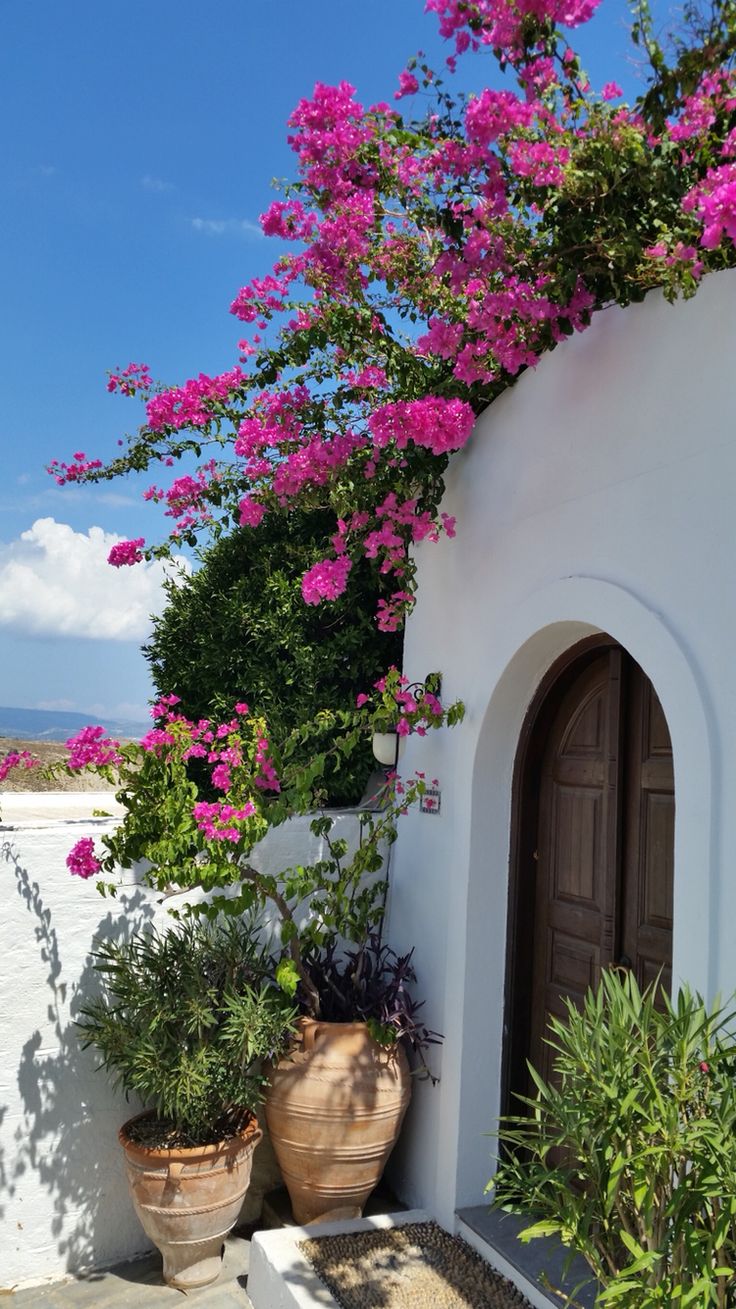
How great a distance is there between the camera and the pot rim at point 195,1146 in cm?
429

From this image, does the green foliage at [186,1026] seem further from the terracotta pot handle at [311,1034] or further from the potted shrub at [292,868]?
the potted shrub at [292,868]

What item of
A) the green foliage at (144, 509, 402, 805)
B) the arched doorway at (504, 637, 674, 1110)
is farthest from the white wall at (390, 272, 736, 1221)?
the green foliage at (144, 509, 402, 805)

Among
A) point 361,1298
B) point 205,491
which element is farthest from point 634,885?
point 205,491

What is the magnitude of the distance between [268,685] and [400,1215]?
3.20 m

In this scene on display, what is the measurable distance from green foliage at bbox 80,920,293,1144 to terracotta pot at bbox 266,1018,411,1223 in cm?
17

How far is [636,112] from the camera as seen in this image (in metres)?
3.46

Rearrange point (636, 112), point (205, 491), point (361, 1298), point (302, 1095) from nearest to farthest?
1. point (636, 112)
2. point (361, 1298)
3. point (302, 1095)
4. point (205, 491)

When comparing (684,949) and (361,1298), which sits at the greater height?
(684,949)

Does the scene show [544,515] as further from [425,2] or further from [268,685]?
[268,685]

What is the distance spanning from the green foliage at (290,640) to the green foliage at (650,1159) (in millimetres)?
3468

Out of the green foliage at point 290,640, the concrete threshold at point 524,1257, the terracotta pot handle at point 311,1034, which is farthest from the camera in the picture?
the green foliage at point 290,640

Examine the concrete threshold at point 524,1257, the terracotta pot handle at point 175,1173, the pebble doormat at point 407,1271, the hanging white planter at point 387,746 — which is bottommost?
the pebble doormat at point 407,1271

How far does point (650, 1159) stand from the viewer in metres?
2.48

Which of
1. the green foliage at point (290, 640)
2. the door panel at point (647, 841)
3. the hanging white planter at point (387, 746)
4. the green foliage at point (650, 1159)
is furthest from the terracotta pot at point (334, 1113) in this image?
the green foliage at point (650, 1159)
